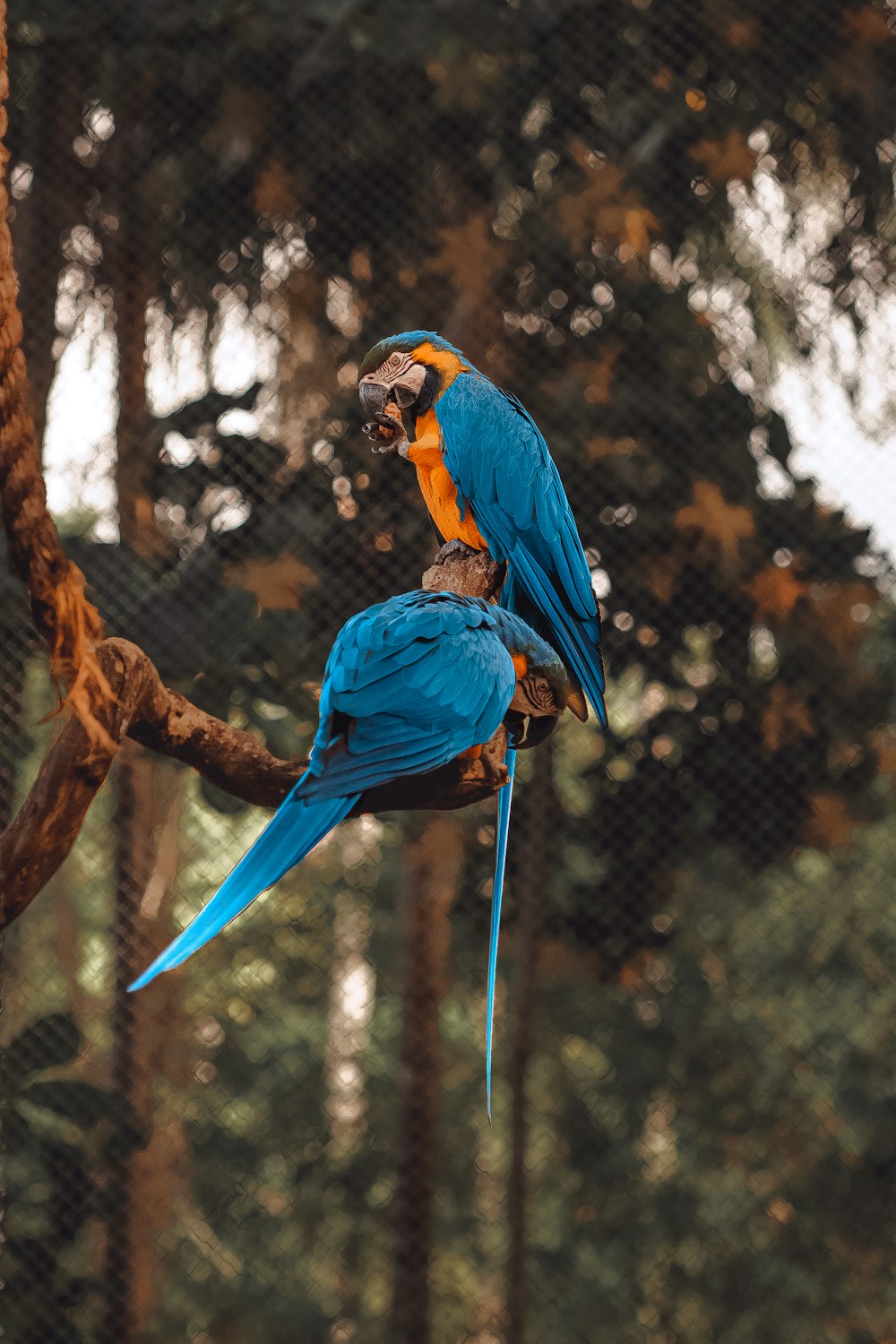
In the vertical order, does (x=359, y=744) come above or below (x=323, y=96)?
above

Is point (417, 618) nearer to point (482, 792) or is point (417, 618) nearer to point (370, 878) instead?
point (482, 792)

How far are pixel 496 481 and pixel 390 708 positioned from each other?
0.18m

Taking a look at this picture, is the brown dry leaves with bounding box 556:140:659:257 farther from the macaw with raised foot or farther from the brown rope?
the brown rope

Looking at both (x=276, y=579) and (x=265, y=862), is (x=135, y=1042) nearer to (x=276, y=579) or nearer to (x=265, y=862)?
(x=276, y=579)

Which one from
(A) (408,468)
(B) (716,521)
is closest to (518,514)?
(A) (408,468)

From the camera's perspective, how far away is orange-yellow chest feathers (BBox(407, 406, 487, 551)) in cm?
61

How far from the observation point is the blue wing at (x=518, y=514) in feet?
1.96

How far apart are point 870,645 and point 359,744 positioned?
1100mm

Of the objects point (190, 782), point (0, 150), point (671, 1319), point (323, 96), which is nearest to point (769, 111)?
point (323, 96)

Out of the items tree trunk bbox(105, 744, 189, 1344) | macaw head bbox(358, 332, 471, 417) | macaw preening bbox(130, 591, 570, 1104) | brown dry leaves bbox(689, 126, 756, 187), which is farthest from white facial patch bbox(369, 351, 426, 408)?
brown dry leaves bbox(689, 126, 756, 187)

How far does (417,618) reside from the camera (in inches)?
18.7

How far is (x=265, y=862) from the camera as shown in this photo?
0.42 meters

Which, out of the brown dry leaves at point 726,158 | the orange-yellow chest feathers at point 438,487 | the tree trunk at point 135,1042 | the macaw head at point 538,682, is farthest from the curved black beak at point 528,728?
the brown dry leaves at point 726,158

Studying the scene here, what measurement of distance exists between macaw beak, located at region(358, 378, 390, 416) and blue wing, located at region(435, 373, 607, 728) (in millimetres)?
38
